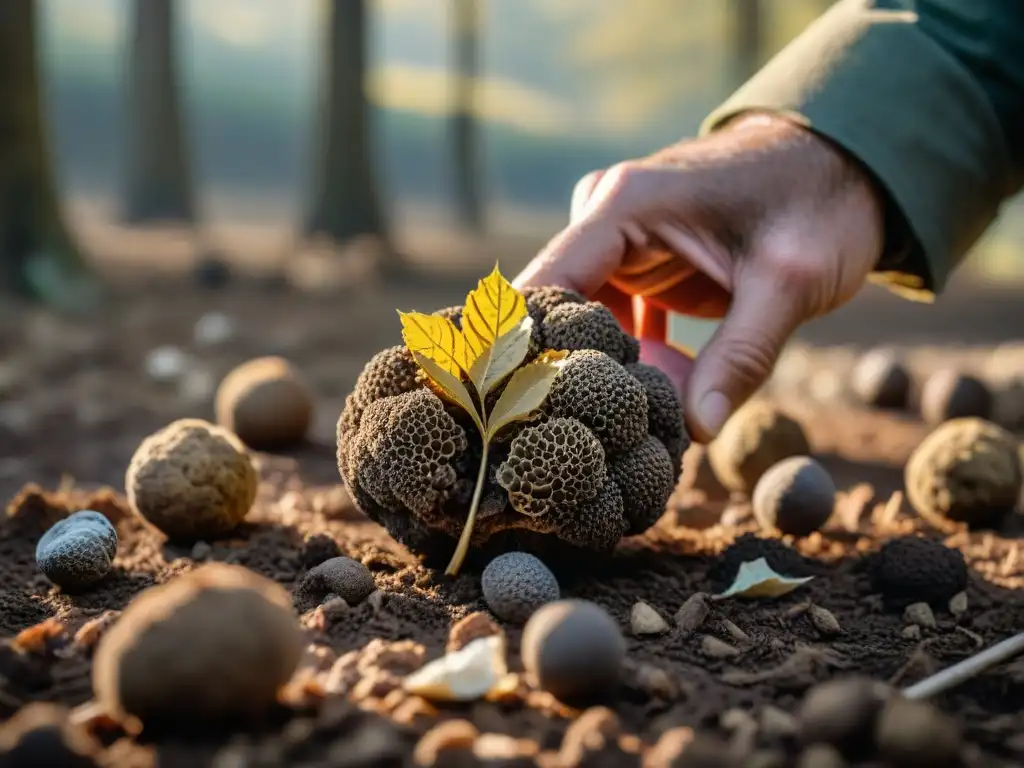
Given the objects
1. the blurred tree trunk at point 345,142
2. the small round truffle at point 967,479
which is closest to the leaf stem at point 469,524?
the small round truffle at point 967,479

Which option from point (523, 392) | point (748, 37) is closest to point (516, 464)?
point (523, 392)

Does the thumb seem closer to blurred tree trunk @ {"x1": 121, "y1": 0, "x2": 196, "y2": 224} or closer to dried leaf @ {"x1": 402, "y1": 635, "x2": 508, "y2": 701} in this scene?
dried leaf @ {"x1": 402, "y1": 635, "x2": 508, "y2": 701}

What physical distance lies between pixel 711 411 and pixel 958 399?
215 cm

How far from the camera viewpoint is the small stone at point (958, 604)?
2.41 metres

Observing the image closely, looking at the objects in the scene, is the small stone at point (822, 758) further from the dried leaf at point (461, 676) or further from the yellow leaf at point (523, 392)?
the yellow leaf at point (523, 392)

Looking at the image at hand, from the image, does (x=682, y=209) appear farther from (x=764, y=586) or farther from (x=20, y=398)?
(x=20, y=398)

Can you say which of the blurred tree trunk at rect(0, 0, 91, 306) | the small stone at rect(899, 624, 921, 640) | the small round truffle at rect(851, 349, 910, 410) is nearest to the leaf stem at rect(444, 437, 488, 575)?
the small stone at rect(899, 624, 921, 640)

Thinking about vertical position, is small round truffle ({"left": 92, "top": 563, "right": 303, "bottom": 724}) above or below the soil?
above

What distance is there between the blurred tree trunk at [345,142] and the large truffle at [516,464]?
8079 millimetres

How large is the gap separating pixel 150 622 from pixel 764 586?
1430mm

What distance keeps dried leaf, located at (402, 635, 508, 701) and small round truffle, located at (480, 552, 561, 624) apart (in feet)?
0.91

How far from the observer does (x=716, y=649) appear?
2.06m

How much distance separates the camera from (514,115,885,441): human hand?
9.37 feet

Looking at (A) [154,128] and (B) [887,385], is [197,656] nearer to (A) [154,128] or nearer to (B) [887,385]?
(B) [887,385]
